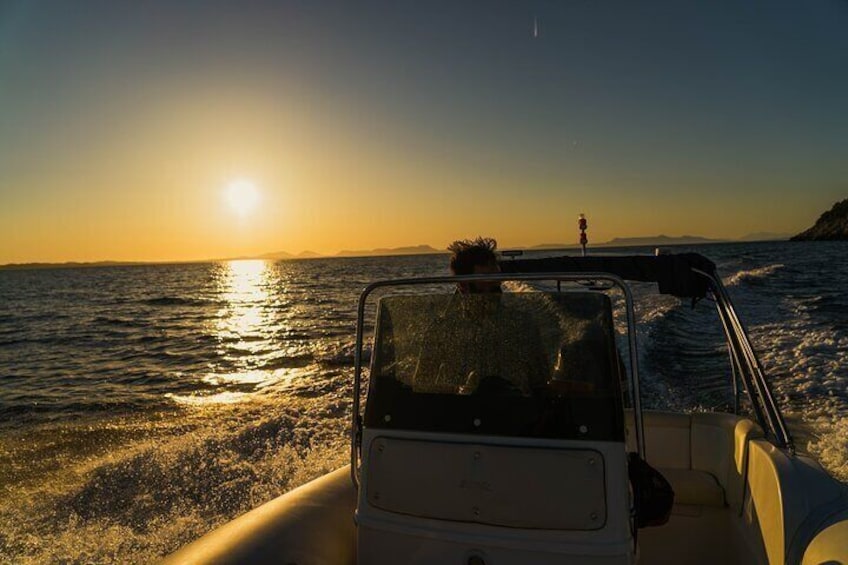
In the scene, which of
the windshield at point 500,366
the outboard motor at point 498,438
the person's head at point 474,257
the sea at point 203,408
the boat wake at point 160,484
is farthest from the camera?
the sea at point 203,408

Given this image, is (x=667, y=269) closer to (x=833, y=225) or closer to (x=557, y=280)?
(x=557, y=280)

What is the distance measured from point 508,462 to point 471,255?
129cm

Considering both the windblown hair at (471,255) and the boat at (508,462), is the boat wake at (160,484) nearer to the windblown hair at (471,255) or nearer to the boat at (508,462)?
the boat at (508,462)

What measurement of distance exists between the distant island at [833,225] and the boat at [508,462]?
122749mm

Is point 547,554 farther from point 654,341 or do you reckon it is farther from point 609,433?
point 654,341

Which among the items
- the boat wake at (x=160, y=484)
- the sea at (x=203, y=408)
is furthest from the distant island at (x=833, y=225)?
the boat wake at (x=160, y=484)

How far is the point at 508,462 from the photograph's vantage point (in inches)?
83.4

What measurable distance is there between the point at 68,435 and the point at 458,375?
7.35 m

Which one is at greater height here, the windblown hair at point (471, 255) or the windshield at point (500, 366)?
the windblown hair at point (471, 255)

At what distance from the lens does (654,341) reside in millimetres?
12617

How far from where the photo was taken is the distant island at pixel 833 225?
103 metres

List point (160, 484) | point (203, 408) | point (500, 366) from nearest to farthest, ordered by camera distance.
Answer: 1. point (500, 366)
2. point (160, 484)
3. point (203, 408)

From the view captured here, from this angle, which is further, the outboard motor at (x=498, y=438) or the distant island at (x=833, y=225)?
the distant island at (x=833, y=225)

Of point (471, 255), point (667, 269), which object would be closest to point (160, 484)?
point (471, 255)
